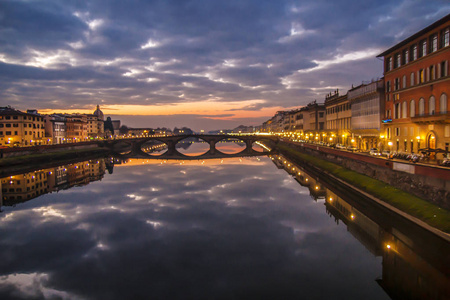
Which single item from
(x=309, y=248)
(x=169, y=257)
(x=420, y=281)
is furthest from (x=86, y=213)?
(x=420, y=281)

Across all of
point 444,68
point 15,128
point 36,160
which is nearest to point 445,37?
point 444,68

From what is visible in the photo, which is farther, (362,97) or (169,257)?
(362,97)

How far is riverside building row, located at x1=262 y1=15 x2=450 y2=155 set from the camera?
3600 centimetres

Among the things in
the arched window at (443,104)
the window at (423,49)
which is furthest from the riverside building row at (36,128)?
the arched window at (443,104)

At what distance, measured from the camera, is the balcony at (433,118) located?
34.5 m

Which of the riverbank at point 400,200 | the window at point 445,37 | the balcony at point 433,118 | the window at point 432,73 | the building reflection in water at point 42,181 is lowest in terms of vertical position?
the building reflection in water at point 42,181

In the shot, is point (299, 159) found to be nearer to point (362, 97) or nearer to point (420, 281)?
point (362, 97)

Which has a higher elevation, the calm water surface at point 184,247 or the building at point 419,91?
the building at point 419,91

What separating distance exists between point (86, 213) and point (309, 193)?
26.6m

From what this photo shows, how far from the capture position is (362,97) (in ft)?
200

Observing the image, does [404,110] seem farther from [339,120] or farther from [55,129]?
[55,129]

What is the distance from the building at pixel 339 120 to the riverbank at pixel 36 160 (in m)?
66.9

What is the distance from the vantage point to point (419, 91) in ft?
134

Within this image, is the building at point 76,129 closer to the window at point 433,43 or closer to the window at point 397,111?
the window at point 397,111
